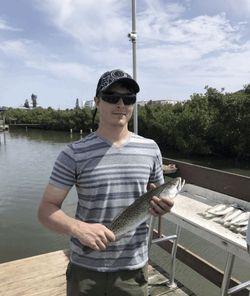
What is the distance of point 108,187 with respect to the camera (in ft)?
5.87

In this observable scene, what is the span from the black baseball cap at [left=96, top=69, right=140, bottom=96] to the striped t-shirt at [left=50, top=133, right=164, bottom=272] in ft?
0.79

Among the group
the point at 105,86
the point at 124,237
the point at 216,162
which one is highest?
the point at 105,86

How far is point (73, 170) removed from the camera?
5.82ft

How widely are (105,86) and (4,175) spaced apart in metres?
23.1

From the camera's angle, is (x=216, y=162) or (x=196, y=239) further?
(x=216, y=162)

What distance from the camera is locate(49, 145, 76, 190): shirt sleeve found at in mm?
1762

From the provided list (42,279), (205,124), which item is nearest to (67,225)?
(42,279)

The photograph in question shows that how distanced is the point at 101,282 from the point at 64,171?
58cm

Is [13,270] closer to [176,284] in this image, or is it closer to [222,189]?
[176,284]

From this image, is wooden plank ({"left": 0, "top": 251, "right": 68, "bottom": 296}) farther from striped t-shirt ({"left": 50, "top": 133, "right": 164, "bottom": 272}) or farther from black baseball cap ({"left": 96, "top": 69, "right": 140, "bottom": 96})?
black baseball cap ({"left": 96, "top": 69, "right": 140, "bottom": 96})

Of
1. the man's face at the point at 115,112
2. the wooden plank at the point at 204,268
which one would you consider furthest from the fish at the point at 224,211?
the man's face at the point at 115,112

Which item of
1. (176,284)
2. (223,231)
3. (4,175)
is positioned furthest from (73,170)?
(4,175)

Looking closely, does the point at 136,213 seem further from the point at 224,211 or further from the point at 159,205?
the point at 224,211

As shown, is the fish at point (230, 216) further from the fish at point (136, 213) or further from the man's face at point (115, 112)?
the man's face at point (115, 112)
